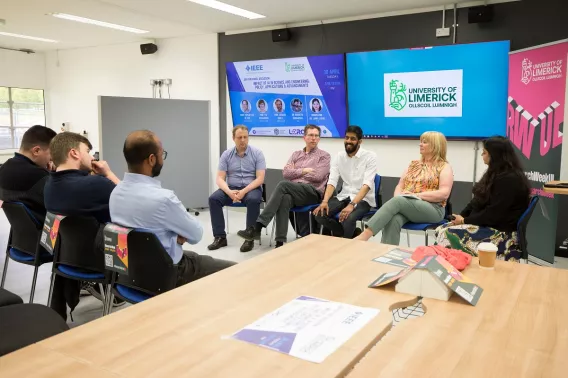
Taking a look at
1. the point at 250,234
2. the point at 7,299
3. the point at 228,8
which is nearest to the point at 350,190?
the point at 250,234

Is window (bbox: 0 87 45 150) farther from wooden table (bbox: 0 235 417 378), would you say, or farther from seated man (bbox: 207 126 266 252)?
wooden table (bbox: 0 235 417 378)

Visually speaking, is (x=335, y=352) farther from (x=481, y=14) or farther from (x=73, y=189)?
(x=481, y=14)

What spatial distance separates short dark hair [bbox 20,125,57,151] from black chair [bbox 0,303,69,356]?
167cm

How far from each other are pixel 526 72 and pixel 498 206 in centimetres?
198

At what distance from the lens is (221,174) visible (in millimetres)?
5531

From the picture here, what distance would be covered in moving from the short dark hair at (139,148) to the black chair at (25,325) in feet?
2.65

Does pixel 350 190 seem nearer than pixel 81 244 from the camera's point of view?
No

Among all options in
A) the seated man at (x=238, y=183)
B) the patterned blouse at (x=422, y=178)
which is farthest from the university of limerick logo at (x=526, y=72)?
the seated man at (x=238, y=183)

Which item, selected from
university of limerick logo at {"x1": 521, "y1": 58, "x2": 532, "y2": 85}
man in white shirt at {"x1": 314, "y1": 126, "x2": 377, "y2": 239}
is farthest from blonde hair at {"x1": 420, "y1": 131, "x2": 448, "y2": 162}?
university of limerick logo at {"x1": 521, "y1": 58, "x2": 532, "y2": 85}

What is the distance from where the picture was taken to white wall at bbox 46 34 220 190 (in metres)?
7.79

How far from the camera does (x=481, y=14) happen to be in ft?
17.4

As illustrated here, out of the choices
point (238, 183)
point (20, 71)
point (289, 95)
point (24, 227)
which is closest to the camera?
point (24, 227)

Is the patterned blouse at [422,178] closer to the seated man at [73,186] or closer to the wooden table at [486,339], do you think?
the wooden table at [486,339]

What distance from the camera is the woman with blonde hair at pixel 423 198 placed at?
411 centimetres
